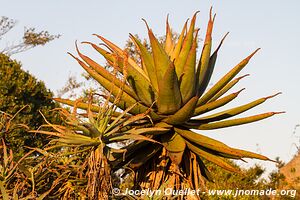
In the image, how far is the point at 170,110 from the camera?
20.5ft

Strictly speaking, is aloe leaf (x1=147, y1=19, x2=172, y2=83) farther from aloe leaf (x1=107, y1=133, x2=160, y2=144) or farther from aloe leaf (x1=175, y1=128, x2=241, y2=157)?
aloe leaf (x1=107, y1=133, x2=160, y2=144)

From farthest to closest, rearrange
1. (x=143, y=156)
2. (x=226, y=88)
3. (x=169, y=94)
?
1. (x=226, y=88)
2. (x=143, y=156)
3. (x=169, y=94)

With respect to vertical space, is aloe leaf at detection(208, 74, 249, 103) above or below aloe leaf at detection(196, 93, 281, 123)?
above

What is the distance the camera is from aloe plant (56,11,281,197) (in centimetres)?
612

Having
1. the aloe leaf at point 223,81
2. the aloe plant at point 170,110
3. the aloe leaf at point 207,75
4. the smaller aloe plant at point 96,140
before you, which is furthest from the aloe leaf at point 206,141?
the smaller aloe plant at point 96,140

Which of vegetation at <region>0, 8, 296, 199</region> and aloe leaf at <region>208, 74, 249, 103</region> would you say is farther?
aloe leaf at <region>208, 74, 249, 103</region>

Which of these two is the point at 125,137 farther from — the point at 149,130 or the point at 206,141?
the point at 206,141

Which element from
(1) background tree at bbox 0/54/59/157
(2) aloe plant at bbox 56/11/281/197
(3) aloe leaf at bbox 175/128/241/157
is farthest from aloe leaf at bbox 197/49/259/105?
(1) background tree at bbox 0/54/59/157

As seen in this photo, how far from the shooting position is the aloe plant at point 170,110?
6.12m

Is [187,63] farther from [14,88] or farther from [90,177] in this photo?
[14,88]

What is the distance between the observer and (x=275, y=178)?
1697 cm

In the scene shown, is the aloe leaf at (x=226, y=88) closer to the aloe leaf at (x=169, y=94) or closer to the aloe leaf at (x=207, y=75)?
the aloe leaf at (x=207, y=75)

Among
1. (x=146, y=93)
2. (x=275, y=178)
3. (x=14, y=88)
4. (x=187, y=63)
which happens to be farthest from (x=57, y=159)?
(x=14, y=88)

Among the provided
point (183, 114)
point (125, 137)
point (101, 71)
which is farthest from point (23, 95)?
point (125, 137)
